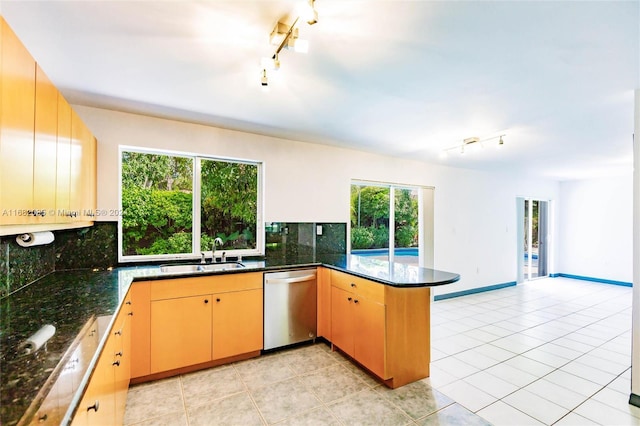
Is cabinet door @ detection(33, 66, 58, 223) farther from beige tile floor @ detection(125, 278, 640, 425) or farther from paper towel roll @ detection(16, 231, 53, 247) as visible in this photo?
beige tile floor @ detection(125, 278, 640, 425)

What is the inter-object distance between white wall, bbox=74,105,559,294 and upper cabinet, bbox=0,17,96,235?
821 millimetres

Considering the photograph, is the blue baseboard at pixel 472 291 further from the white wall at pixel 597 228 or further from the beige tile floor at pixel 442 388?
the white wall at pixel 597 228

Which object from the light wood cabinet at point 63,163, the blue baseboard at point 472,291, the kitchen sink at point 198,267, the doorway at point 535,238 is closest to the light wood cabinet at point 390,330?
the kitchen sink at point 198,267

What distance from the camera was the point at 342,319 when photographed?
2947 mm

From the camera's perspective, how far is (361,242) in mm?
4578

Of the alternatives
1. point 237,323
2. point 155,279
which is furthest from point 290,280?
point 155,279

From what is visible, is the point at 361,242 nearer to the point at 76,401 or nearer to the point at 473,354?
the point at 473,354

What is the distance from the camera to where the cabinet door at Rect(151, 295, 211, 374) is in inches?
98.3

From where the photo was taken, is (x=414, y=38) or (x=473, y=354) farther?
(x=473, y=354)

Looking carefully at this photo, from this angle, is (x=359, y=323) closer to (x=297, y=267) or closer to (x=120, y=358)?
(x=297, y=267)

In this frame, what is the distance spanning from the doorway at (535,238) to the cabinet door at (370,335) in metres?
5.79

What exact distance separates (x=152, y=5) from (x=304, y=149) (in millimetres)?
2540

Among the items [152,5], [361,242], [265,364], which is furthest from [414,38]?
[361,242]

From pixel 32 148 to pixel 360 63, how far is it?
1.82 m
